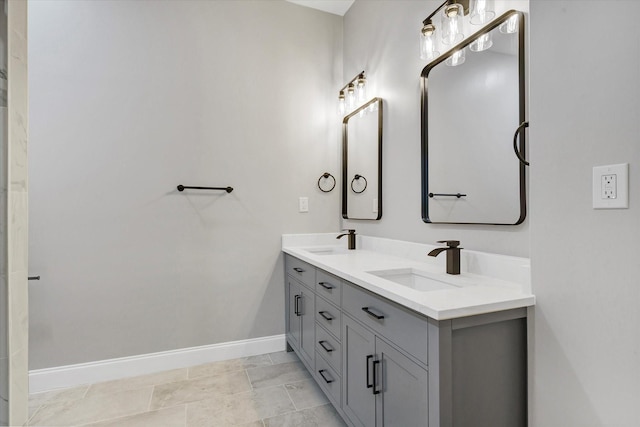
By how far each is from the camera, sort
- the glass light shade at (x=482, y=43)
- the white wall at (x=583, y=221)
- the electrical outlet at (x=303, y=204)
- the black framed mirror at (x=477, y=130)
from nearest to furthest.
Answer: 1. the white wall at (x=583, y=221)
2. the black framed mirror at (x=477, y=130)
3. the glass light shade at (x=482, y=43)
4. the electrical outlet at (x=303, y=204)

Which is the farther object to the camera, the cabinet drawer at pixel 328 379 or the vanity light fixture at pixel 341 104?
the vanity light fixture at pixel 341 104

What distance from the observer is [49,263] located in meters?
2.08

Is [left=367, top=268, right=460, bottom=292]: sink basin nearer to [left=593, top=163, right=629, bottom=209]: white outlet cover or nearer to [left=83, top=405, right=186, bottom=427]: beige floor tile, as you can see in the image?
[left=593, top=163, right=629, bottom=209]: white outlet cover

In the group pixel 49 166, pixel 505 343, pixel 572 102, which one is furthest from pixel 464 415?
pixel 49 166

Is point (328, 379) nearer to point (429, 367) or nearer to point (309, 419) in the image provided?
point (309, 419)

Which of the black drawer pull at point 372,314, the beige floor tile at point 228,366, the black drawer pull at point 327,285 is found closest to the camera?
the black drawer pull at point 372,314

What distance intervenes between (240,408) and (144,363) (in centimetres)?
86

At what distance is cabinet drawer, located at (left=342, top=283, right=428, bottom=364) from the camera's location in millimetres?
1069

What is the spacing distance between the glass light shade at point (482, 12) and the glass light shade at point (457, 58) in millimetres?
149

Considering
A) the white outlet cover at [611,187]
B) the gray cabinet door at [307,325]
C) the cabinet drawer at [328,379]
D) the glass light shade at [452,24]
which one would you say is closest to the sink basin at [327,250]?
the gray cabinet door at [307,325]

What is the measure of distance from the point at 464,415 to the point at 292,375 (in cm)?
142

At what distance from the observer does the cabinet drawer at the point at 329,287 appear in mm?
1656

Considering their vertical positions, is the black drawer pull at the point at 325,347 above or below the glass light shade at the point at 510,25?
below

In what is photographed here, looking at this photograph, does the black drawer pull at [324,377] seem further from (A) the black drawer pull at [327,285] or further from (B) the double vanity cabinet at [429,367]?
(A) the black drawer pull at [327,285]
